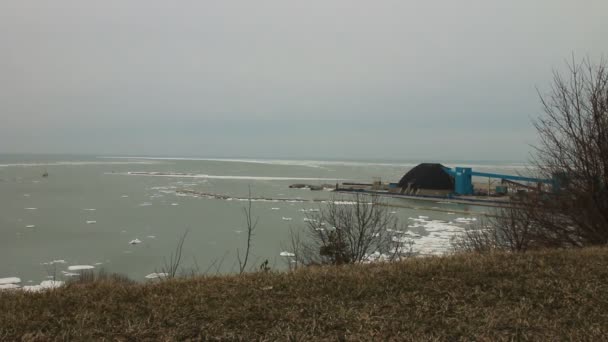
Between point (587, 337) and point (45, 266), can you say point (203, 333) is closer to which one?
point (587, 337)

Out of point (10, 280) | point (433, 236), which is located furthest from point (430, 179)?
point (10, 280)

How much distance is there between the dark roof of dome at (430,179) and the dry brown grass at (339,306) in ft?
139

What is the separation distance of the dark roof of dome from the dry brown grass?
139 ft

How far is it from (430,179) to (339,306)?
1779 inches

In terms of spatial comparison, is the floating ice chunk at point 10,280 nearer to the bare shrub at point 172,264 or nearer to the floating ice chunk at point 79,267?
the floating ice chunk at point 79,267

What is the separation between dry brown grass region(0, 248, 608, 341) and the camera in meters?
3.05

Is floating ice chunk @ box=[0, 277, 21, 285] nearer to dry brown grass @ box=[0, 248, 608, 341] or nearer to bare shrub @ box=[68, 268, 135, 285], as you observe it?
bare shrub @ box=[68, 268, 135, 285]

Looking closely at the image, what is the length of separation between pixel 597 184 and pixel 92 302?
26.4 feet

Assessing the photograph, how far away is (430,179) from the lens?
46875mm

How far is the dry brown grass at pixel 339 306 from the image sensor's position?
3055 mm

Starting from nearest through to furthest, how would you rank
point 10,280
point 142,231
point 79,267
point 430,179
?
1. point 10,280
2. point 79,267
3. point 142,231
4. point 430,179

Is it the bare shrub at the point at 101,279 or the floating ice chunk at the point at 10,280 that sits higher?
the bare shrub at the point at 101,279

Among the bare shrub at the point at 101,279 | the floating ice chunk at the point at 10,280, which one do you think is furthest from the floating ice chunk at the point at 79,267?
the bare shrub at the point at 101,279

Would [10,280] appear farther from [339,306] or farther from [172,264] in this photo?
[339,306]
